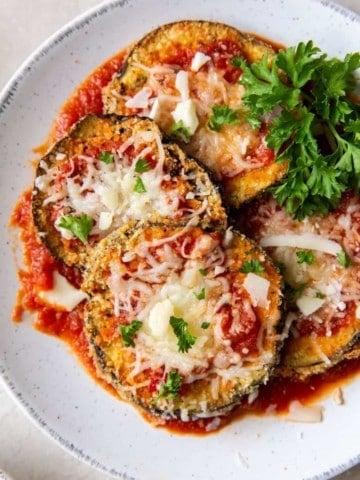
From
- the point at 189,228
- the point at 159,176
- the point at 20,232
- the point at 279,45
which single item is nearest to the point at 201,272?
the point at 189,228

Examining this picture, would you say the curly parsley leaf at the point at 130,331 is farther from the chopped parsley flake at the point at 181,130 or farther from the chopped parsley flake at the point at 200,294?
the chopped parsley flake at the point at 181,130

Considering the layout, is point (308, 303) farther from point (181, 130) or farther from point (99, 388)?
point (99, 388)

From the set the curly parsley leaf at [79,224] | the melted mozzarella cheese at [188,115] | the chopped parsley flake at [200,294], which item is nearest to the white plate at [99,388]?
the curly parsley leaf at [79,224]

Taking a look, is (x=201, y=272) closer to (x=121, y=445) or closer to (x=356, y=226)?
(x=356, y=226)

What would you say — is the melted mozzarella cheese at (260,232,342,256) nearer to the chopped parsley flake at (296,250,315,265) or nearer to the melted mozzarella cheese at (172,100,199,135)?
the chopped parsley flake at (296,250,315,265)

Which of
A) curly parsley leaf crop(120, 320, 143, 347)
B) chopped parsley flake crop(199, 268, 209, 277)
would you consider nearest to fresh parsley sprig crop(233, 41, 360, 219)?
chopped parsley flake crop(199, 268, 209, 277)

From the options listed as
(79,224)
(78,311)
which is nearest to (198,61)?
(79,224)
